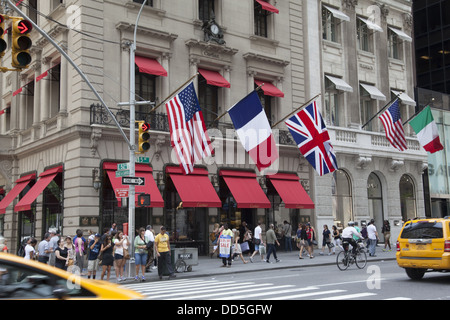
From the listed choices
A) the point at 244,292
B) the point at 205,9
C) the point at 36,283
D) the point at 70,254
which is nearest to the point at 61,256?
the point at 70,254

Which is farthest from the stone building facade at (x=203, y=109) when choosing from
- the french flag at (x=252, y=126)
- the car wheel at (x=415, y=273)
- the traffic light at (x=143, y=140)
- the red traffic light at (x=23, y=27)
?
the car wheel at (x=415, y=273)

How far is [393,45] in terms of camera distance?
129 ft

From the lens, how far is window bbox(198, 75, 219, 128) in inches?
1151

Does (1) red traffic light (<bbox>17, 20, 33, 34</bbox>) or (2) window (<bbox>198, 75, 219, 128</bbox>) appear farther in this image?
(2) window (<bbox>198, 75, 219, 128</bbox>)

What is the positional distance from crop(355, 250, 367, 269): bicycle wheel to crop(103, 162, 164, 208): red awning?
9491 mm

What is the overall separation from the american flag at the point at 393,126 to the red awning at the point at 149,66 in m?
13.5

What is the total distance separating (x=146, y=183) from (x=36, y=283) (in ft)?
61.8

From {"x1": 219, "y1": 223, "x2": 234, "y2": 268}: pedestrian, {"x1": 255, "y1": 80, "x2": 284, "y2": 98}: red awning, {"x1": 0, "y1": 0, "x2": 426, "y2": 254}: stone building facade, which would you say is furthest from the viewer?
{"x1": 255, "y1": 80, "x2": 284, "y2": 98}: red awning

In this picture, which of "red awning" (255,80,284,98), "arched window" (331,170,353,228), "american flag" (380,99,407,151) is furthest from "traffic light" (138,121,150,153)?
"arched window" (331,170,353,228)

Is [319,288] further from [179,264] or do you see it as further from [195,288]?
[179,264]

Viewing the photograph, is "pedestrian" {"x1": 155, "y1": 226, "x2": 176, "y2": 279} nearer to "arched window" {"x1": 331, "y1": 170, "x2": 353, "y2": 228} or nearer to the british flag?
the british flag

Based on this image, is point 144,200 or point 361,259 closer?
point 144,200
